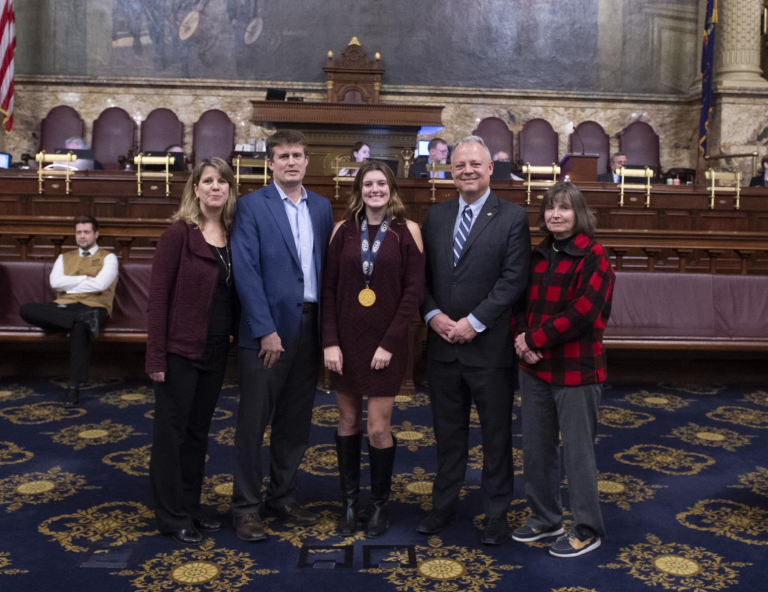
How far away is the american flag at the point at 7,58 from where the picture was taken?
1077 cm

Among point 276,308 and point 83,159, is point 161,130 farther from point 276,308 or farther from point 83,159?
point 276,308

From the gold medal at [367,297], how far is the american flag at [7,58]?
31.6 ft

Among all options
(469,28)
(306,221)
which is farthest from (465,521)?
(469,28)

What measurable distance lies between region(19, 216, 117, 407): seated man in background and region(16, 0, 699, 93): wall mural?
707 cm

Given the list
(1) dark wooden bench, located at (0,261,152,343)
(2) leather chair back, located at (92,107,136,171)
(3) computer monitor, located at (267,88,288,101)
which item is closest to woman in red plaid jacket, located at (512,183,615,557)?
(1) dark wooden bench, located at (0,261,152,343)

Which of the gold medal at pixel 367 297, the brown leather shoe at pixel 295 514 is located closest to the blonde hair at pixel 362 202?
Answer: the gold medal at pixel 367 297

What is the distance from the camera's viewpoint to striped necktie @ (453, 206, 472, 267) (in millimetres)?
3029

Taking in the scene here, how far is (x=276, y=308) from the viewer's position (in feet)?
9.73

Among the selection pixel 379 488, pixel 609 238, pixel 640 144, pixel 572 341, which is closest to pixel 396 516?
pixel 379 488

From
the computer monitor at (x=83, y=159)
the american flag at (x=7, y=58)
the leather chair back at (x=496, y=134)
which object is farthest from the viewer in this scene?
the leather chair back at (x=496, y=134)

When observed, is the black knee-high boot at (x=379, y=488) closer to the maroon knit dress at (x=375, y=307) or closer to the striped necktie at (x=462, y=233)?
the maroon knit dress at (x=375, y=307)

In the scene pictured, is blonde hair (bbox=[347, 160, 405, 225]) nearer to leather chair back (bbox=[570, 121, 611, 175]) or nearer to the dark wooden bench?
the dark wooden bench

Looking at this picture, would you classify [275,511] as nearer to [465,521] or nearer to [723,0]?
[465,521]

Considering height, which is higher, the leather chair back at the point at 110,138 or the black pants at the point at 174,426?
the leather chair back at the point at 110,138
